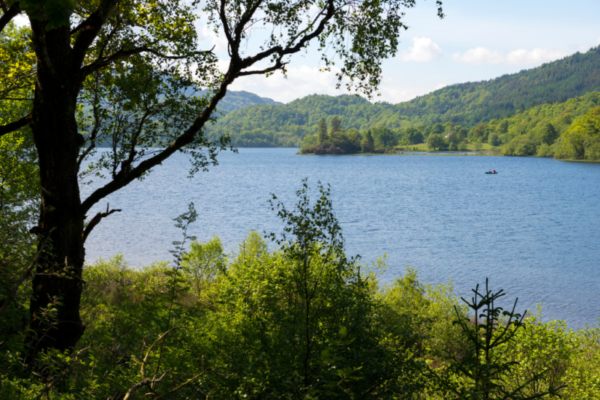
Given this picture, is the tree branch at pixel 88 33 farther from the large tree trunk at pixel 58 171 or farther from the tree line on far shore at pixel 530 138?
the tree line on far shore at pixel 530 138

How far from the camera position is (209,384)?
5004mm

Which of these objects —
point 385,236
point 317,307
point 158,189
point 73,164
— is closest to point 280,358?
point 317,307

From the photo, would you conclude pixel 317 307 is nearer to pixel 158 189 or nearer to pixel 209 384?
pixel 209 384

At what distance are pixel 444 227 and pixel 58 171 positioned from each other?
42.8 metres

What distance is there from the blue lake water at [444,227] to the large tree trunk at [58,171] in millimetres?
5509

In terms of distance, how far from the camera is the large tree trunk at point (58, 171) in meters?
7.27

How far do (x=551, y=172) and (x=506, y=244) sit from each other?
76.6 metres

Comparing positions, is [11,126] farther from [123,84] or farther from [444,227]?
[444,227]

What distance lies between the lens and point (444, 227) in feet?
148

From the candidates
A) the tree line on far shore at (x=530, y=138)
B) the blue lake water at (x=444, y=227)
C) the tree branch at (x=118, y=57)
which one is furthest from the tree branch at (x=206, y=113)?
the tree line on far shore at (x=530, y=138)

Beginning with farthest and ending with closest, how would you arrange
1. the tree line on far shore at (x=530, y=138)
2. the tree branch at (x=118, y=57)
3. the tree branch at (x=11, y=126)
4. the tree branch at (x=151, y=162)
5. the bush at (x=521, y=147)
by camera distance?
the bush at (x=521, y=147) → the tree line on far shore at (x=530, y=138) → the tree branch at (x=151, y=162) → the tree branch at (x=118, y=57) → the tree branch at (x=11, y=126)

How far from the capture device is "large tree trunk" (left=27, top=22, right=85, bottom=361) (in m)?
7.27

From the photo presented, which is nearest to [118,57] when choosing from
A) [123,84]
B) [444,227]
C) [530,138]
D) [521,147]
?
[123,84]

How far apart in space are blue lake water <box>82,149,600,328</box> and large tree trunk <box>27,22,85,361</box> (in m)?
5.51
